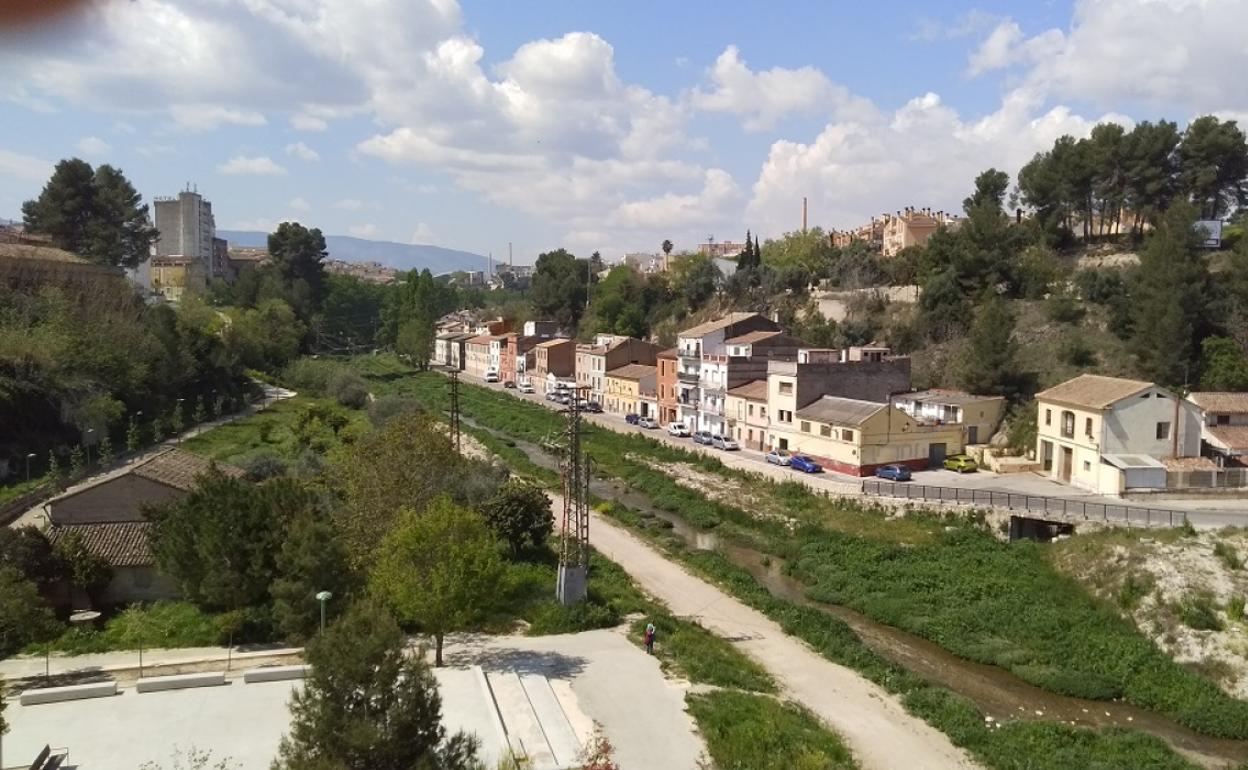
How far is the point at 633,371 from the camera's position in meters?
58.6

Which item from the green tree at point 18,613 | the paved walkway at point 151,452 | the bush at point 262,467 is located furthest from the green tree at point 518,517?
the green tree at point 18,613

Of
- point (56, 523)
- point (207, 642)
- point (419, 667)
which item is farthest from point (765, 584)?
point (56, 523)

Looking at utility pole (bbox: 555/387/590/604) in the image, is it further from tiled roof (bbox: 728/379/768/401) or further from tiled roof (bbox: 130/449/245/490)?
tiled roof (bbox: 728/379/768/401)

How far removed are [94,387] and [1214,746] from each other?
43971 millimetres

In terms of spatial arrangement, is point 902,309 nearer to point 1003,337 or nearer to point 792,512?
point 1003,337

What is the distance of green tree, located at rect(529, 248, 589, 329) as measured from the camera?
288 ft

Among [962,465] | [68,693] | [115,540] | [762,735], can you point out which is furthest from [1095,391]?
[68,693]

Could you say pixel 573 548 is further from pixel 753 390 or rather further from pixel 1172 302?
pixel 1172 302

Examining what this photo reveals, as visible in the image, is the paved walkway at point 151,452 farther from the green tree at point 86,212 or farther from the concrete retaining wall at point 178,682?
the green tree at point 86,212

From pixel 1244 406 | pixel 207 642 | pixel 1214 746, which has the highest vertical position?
Answer: pixel 1244 406

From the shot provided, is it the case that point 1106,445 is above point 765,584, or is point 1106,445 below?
above

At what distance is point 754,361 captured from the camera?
46438 mm

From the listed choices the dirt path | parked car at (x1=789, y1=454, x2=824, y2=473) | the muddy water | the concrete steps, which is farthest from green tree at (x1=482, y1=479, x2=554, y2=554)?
parked car at (x1=789, y1=454, x2=824, y2=473)

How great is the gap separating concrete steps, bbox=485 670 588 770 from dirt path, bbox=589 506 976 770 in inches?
205
